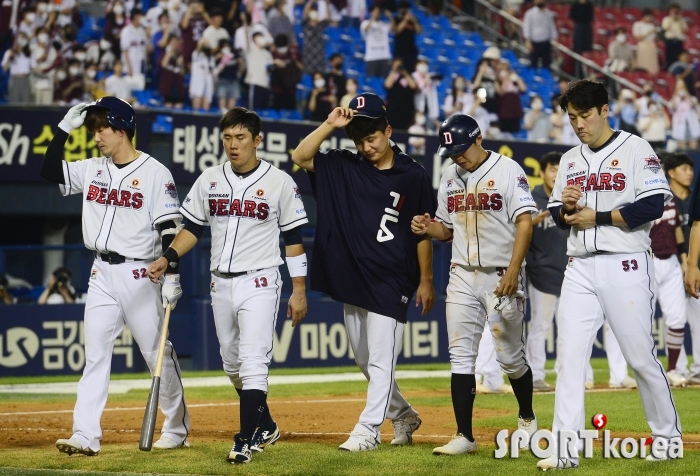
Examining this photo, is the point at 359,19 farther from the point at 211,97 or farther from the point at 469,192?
the point at 469,192

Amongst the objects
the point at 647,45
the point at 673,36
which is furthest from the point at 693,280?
the point at 673,36

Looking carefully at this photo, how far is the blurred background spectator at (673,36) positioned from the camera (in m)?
26.5

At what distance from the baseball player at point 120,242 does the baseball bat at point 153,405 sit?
0.66 feet

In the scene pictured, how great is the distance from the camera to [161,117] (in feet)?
52.9

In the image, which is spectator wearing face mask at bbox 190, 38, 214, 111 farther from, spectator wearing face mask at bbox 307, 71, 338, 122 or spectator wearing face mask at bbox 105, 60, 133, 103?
spectator wearing face mask at bbox 307, 71, 338, 122

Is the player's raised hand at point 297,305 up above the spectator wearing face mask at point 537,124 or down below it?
below

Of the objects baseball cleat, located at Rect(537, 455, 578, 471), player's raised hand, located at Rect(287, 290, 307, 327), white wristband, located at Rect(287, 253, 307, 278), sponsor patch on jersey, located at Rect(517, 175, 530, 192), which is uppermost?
sponsor patch on jersey, located at Rect(517, 175, 530, 192)

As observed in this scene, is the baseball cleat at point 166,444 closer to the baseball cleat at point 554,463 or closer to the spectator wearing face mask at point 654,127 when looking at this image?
the baseball cleat at point 554,463

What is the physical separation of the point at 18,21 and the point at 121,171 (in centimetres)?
1148

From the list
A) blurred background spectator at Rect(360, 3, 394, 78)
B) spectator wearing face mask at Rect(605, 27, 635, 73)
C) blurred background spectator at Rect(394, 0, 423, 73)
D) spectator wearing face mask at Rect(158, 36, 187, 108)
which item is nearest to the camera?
spectator wearing face mask at Rect(158, 36, 187, 108)

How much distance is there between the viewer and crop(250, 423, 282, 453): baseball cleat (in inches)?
272

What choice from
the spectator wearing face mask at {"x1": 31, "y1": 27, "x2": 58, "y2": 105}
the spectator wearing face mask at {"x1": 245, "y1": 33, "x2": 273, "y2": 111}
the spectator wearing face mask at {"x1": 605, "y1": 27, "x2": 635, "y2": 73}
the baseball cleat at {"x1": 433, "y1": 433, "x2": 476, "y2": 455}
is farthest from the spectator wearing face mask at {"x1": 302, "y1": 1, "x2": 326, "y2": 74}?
the baseball cleat at {"x1": 433, "y1": 433, "x2": 476, "y2": 455}

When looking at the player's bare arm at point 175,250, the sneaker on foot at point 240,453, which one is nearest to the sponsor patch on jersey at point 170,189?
the player's bare arm at point 175,250

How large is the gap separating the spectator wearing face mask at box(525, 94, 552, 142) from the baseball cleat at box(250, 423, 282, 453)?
46.4 ft
